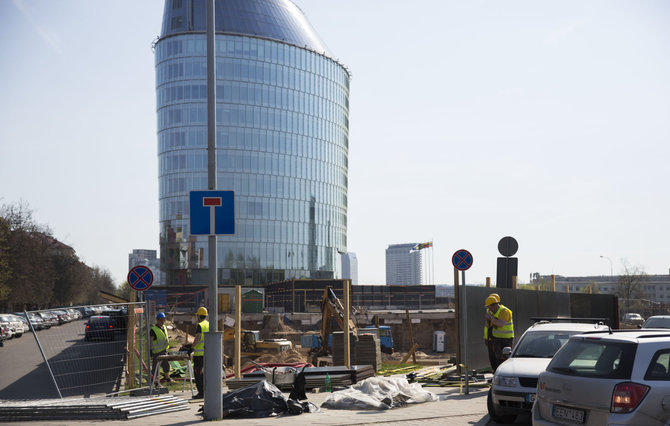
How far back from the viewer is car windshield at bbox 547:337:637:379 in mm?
7113

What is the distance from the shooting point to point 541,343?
11.9 meters

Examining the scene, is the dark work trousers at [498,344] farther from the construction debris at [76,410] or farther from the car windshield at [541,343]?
the construction debris at [76,410]

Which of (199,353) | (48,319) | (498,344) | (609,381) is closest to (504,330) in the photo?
(498,344)

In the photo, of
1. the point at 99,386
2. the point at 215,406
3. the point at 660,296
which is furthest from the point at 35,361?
the point at 660,296

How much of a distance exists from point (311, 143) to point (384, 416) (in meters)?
86.7

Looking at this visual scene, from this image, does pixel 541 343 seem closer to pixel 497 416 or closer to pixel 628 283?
pixel 497 416

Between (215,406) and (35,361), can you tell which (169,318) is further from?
(215,406)

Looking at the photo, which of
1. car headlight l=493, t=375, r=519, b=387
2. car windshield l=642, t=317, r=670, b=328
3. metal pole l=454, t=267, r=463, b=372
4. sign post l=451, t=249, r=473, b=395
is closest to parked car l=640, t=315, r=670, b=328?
car windshield l=642, t=317, r=670, b=328

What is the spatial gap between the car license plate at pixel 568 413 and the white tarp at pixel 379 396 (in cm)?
499

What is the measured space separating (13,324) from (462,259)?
3958cm

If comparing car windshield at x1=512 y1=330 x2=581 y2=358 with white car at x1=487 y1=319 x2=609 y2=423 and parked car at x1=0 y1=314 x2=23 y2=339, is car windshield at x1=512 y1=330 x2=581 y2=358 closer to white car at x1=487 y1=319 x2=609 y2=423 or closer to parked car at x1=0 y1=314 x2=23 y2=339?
white car at x1=487 y1=319 x2=609 y2=423

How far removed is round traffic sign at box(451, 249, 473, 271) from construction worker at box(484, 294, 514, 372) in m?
1.03

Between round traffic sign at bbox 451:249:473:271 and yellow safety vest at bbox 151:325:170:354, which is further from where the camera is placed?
yellow safety vest at bbox 151:325:170:354

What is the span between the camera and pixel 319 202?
98125mm
